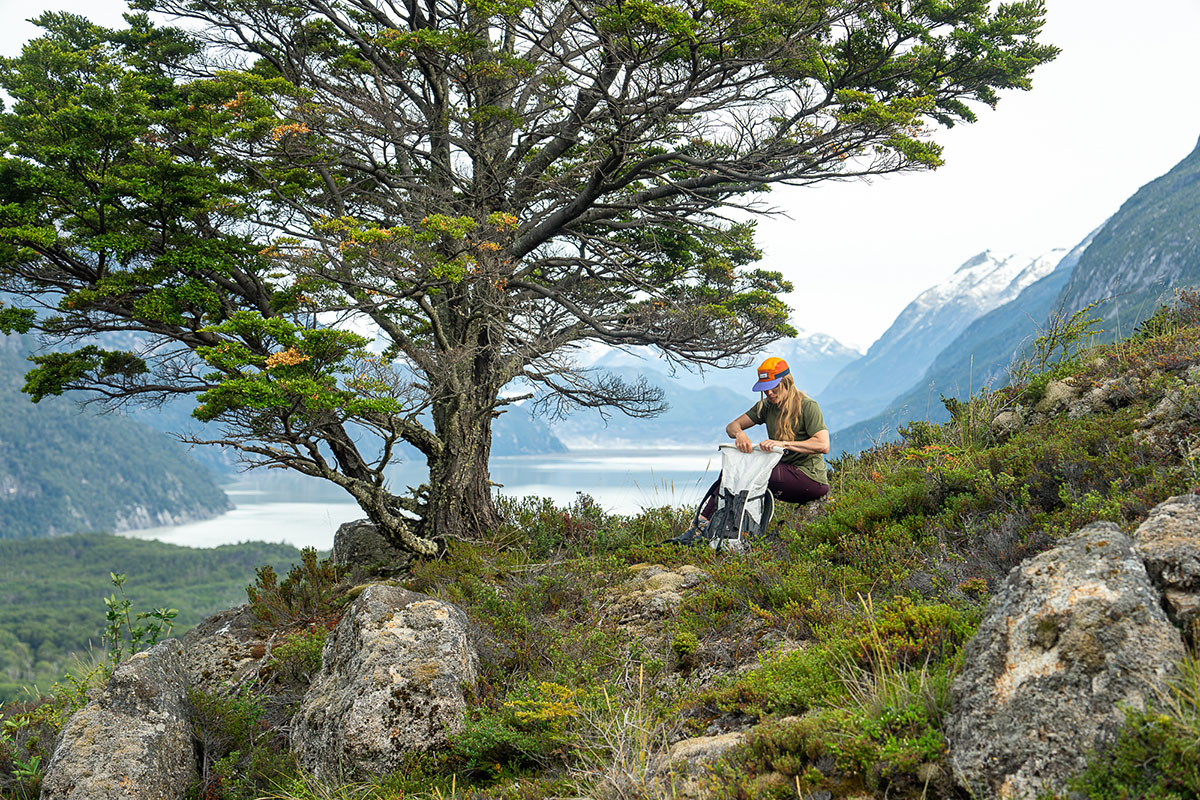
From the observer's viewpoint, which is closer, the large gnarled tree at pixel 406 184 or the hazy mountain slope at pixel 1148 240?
the large gnarled tree at pixel 406 184

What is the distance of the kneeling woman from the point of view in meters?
6.40

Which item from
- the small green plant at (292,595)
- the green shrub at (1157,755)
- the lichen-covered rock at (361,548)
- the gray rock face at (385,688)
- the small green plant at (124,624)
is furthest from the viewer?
the lichen-covered rock at (361,548)

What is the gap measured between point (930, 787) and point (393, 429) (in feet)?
20.4

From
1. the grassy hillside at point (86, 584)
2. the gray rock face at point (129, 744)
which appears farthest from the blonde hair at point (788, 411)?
the grassy hillside at point (86, 584)

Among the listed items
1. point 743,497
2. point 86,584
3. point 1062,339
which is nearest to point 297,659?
point 743,497

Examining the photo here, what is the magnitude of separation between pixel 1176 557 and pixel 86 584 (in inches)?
6861

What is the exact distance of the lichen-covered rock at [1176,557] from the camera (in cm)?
271

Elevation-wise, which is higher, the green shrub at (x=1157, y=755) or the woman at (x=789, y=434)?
the woman at (x=789, y=434)

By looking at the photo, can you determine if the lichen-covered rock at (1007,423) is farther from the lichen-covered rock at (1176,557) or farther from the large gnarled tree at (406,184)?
the lichen-covered rock at (1176,557)

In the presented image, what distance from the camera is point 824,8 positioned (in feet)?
23.1

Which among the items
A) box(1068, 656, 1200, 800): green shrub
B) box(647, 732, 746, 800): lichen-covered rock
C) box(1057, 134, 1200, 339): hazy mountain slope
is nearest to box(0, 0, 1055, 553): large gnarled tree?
box(647, 732, 746, 800): lichen-covered rock

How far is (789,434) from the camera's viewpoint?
6602 mm

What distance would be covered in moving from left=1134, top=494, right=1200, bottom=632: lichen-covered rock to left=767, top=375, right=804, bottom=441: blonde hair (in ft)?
11.6

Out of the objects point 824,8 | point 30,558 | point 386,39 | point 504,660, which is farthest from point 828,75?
point 30,558
